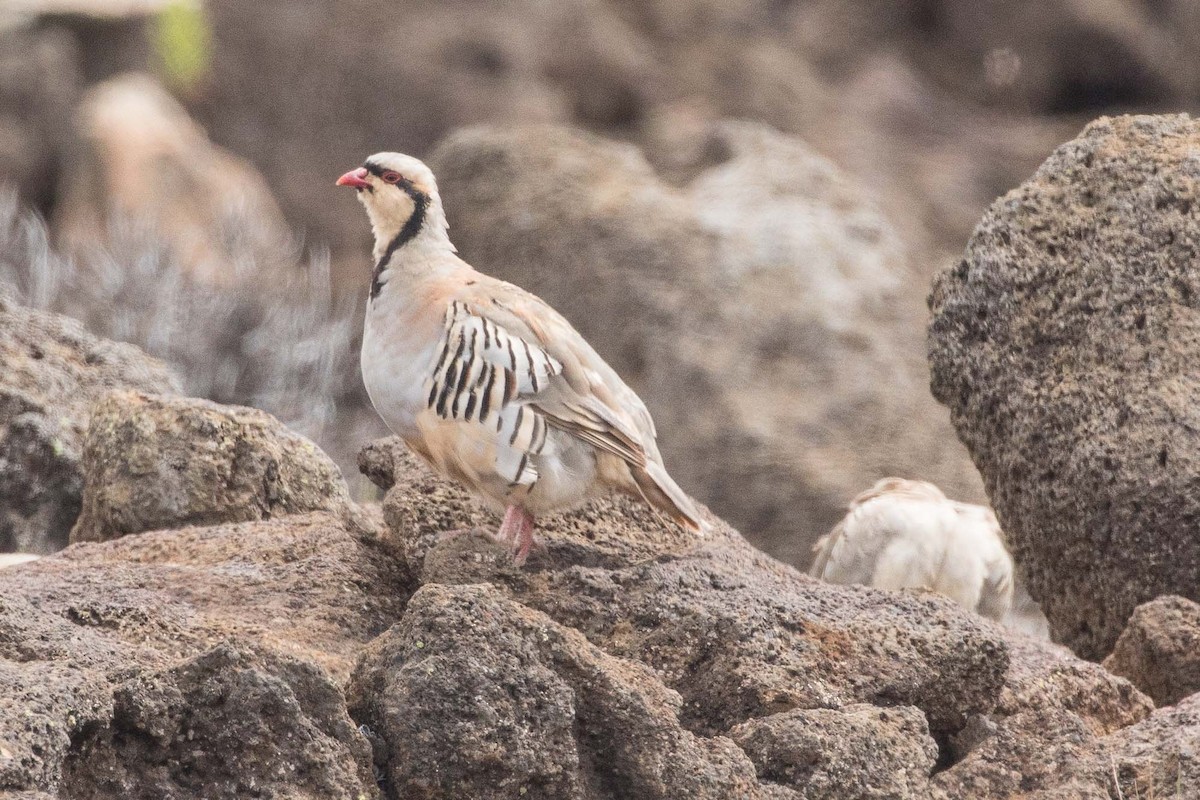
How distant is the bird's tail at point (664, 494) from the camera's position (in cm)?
619

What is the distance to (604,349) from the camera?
12117 mm

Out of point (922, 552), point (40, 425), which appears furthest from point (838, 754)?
A: point (922, 552)

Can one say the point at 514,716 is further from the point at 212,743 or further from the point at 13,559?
the point at 13,559

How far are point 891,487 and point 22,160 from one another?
11558 millimetres

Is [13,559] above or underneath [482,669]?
underneath

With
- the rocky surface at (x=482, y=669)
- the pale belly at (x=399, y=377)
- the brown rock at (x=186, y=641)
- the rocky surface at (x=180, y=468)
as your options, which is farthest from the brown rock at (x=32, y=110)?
the brown rock at (x=186, y=641)

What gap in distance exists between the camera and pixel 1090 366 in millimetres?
6953

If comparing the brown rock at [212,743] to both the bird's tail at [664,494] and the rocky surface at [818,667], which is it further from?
the bird's tail at [664,494]

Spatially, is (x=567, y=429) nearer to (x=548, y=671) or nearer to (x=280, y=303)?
(x=548, y=671)

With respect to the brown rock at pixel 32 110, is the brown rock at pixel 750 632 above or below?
below

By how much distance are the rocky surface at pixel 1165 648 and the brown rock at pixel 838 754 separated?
157 cm

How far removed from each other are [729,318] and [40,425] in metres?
5.42

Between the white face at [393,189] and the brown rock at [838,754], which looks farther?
the white face at [393,189]

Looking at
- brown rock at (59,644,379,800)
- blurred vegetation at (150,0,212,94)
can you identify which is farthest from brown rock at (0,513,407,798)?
blurred vegetation at (150,0,212,94)
